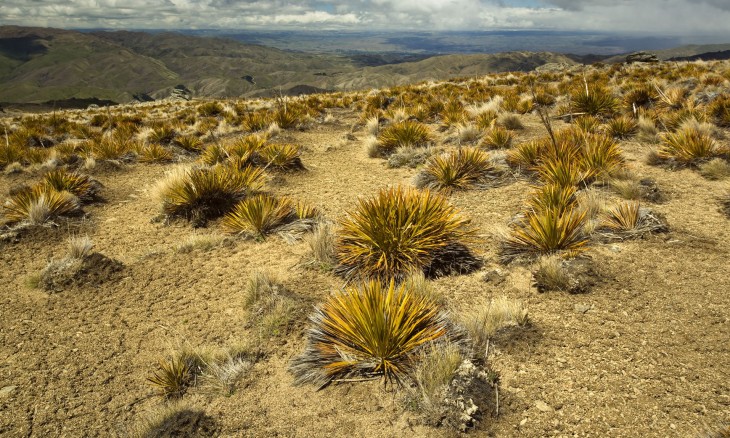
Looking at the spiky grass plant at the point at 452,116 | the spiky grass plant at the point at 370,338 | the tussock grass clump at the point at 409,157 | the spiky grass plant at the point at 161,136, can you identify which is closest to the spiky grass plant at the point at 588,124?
the spiky grass plant at the point at 452,116

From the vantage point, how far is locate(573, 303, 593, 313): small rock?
3.79 metres

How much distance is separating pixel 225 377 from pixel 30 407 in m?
1.58

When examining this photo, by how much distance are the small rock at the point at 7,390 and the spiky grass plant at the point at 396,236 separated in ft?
10.4

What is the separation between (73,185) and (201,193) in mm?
2886

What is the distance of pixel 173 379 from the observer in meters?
3.51

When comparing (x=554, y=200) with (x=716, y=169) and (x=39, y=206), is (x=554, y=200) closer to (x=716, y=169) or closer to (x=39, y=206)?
(x=716, y=169)

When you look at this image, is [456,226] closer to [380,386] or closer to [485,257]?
[485,257]

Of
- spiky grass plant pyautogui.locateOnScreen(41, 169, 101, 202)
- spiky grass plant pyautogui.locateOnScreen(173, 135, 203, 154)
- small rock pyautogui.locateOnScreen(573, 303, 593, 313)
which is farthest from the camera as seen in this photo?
spiky grass plant pyautogui.locateOnScreen(173, 135, 203, 154)

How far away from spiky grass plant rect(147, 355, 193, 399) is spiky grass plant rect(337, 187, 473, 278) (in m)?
1.90

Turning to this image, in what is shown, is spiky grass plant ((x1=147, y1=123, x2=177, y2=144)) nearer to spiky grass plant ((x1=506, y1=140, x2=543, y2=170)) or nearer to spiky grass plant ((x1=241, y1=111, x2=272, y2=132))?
spiky grass plant ((x1=241, y1=111, x2=272, y2=132))

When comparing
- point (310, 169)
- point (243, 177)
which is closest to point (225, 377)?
point (243, 177)

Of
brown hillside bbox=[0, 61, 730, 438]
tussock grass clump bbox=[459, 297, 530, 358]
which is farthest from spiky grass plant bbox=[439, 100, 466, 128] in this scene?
tussock grass clump bbox=[459, 297, 530, 358]

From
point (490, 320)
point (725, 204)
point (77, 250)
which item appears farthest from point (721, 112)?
point (77, 250)

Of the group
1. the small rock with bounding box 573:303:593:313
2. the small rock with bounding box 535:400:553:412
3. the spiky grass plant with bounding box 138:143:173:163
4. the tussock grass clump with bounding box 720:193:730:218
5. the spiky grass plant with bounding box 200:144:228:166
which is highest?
the tussock grass clump with bounding box 720:193:730:218
